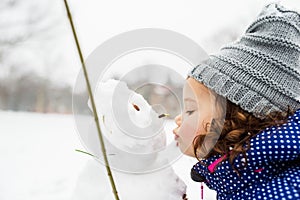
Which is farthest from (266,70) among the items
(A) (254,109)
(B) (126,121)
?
(B) (126,121)

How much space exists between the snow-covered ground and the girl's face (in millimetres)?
287

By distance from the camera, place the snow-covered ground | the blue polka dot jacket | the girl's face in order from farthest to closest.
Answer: the snow-covered ground, the girl's face, the blue polka dot jacket

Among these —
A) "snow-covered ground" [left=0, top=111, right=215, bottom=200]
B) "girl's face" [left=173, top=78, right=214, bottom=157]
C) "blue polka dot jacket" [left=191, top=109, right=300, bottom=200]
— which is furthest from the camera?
"snow-covered ground" [left=0, top=111, right=215, bottom=200]

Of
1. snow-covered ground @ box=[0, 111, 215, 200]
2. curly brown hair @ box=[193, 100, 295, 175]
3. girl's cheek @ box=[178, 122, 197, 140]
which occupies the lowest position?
snow-covered ground @ box=[0, 111, 215, 200]

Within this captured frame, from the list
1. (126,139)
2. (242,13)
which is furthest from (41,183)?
(242,13)

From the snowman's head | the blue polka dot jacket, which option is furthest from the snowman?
the blue polka dot jacket

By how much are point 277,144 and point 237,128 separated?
100 millimetres

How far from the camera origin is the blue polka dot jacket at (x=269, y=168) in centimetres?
73

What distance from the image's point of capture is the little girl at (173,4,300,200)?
2.45 ft

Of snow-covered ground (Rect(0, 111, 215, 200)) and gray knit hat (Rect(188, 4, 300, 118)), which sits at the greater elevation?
gray knit hat (Rect(188, 4, 300, 118))

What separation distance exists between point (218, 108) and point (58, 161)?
2.26 feet

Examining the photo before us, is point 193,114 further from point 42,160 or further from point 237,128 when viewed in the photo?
point 42,160

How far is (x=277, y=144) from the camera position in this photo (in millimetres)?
734

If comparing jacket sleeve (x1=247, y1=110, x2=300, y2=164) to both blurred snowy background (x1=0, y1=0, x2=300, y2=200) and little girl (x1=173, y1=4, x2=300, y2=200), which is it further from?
blurred snowy background (x1=0, y1=0, x2=300, y2=200)
